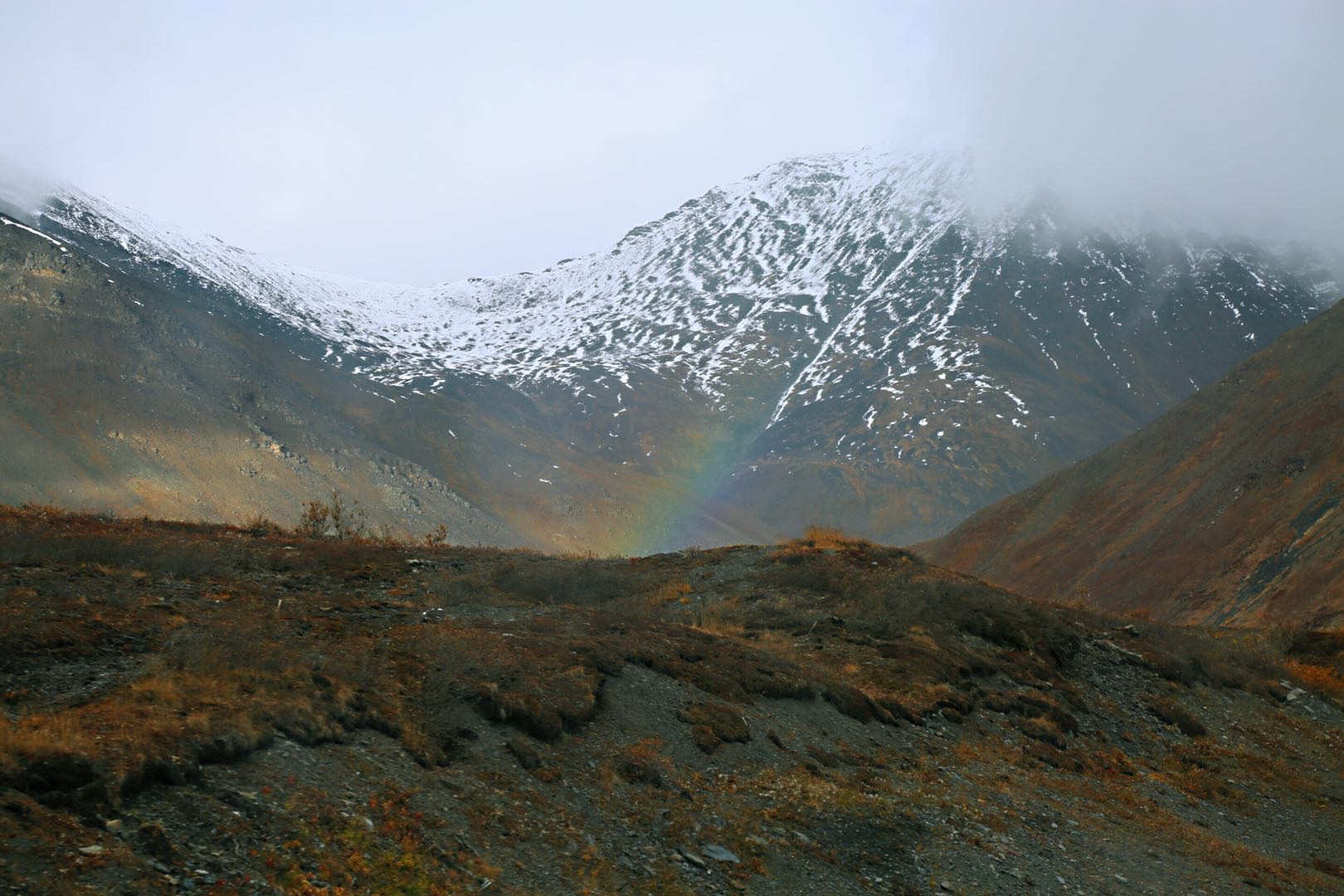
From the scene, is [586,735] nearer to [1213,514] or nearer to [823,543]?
[823,543]

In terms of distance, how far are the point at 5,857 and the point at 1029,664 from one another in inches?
911

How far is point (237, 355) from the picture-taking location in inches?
4658

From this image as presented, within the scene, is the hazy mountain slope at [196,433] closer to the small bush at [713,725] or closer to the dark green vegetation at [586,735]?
the dark green vegetation at [586,735]

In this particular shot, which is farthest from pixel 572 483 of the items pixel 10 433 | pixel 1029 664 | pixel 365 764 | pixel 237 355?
pixel 365 764

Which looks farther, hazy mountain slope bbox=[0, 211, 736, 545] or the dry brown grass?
hazy mountain slope bbox=[0, 211, 736, 545]

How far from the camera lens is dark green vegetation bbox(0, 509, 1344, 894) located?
376 inches

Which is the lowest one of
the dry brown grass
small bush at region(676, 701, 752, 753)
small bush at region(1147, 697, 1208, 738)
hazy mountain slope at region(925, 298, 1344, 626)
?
small bush at region(676, 701, 752, 753)

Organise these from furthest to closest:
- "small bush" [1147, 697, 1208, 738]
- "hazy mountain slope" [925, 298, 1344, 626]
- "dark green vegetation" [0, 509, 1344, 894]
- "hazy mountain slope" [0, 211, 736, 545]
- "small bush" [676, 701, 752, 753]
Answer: "hazy mountain slope" [0, 211, 736, 545] → "hazy mountain slope" [925, 298, 1344, 626] → "small bush" [1147, 697, 1208, 738] → "small bush" [676, 701, 752, 753] → "dark green vegetation" [0, 509, 1344, 894]

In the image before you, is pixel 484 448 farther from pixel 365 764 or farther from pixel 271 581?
pixel 365 764

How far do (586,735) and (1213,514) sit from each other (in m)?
59.7

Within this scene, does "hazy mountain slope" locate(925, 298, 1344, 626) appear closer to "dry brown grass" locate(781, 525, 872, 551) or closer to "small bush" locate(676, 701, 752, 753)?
"dry brown grass" locate(781, 525, 872, 551)

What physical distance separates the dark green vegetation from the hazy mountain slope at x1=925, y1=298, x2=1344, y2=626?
24810 millimetres

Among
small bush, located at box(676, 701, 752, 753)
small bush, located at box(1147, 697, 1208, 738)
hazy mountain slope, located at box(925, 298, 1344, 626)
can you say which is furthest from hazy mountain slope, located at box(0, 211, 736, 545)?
small bush, located at box(1147, 697, 1208, 738)

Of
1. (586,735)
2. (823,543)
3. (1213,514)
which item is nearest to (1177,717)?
(823,543)
